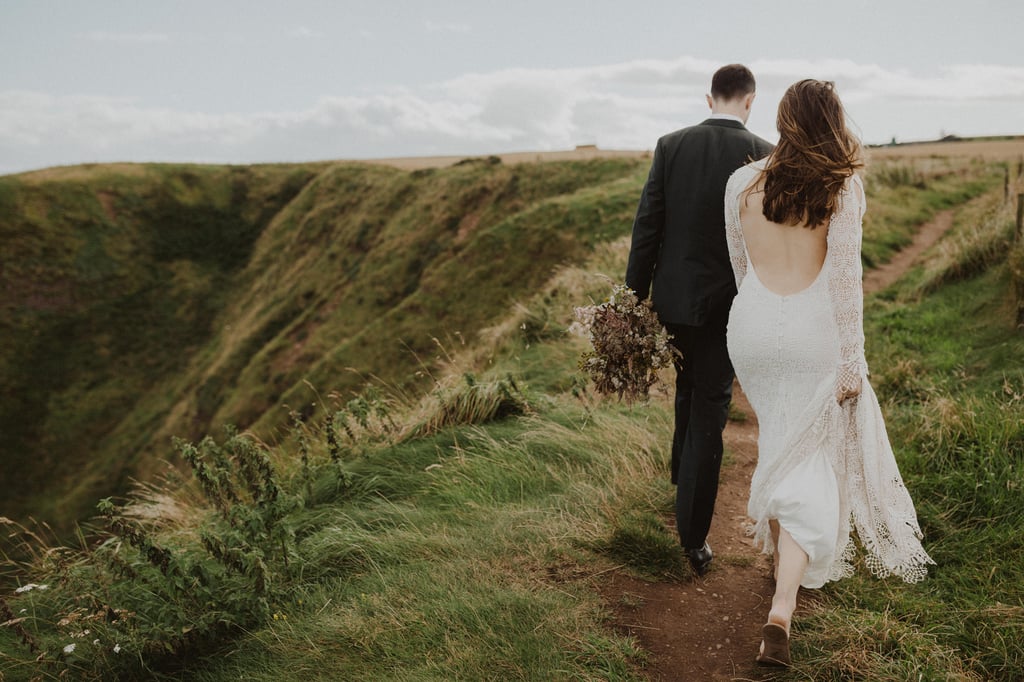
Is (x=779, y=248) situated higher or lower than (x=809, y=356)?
higher

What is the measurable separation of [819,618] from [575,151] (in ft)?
134

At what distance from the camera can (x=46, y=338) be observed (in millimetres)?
42594

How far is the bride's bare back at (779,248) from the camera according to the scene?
2762 millimetres

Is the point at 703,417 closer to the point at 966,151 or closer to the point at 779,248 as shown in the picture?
the point at 779,248

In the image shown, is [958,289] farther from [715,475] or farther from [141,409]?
[141,409]

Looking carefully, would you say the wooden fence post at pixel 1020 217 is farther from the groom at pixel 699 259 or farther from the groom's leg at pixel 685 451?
the groom's leg at pixel 685 451

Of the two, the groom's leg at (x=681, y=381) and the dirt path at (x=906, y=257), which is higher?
the dirt path at (x=906, y=257)

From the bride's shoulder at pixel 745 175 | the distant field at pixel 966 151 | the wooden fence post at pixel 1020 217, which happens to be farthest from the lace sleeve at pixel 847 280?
the distant field at pixel 966 151

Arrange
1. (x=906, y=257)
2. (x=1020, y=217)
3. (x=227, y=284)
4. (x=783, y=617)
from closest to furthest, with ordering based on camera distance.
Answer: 1. (x=783, y=617)
2. (x=1020, y=217)
3. (x=906, y=257)
4. (x=227, y=284)

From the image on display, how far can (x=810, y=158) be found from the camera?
2.62m

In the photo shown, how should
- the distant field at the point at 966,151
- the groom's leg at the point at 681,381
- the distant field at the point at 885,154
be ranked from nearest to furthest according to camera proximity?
the groom's leg at the point at 681,381 → the distant field at the point at 966,151 → the distant field at the point at 885,154

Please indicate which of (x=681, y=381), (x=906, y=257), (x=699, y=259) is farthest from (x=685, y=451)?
(x=906, y=257)

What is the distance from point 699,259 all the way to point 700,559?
1.70 metres

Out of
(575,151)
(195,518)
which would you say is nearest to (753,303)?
(195,518)
